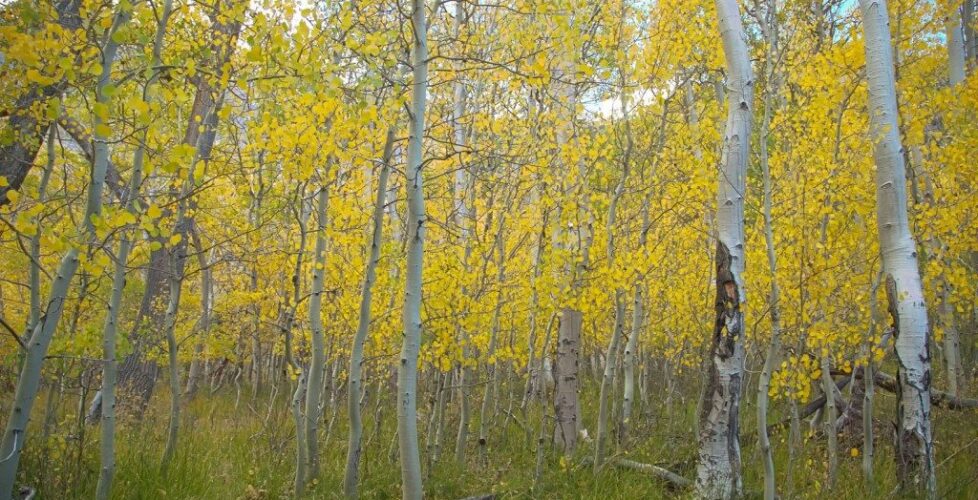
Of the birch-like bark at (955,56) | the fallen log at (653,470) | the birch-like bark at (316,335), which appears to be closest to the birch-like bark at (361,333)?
the birch-like bark at (316,335)

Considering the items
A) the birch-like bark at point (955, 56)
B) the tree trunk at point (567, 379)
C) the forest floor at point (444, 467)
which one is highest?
the birch-like bark at point (955, 56)

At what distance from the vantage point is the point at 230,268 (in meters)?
13.1

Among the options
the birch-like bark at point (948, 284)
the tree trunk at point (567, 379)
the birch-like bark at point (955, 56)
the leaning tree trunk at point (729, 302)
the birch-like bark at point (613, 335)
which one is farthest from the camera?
the birch-like bark at point (955, 56)

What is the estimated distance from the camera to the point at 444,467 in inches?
225

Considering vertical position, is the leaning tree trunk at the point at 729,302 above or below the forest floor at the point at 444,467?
above

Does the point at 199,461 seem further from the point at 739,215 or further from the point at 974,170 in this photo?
the point at 974,170

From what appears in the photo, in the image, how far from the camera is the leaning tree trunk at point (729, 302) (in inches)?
160

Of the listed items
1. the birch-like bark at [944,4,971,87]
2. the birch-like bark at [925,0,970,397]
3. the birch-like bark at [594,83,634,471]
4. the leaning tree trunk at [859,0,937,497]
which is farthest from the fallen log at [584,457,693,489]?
the birch-like bark at [944,4,971,87]

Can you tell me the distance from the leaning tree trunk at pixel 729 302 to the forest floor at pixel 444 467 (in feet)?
2.57

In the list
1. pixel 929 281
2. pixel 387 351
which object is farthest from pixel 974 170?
pixel 387 351

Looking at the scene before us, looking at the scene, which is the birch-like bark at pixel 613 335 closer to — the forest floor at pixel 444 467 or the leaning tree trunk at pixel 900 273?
the forest floor at pixel 444 467

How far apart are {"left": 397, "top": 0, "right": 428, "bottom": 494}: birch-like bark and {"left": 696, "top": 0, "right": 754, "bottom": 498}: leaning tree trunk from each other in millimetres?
1907

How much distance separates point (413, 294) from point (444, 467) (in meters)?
2.74

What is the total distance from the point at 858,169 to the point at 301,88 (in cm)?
501
